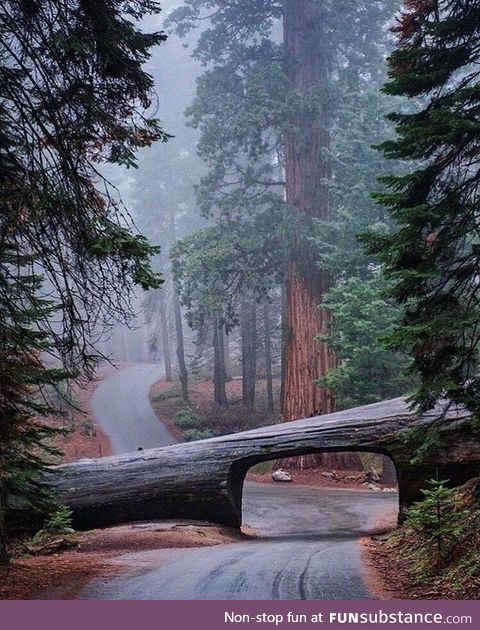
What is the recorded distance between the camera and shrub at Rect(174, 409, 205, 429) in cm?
2259

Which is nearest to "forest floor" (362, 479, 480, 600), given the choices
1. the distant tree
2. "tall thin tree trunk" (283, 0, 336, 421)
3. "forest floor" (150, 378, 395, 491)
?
the distant tree

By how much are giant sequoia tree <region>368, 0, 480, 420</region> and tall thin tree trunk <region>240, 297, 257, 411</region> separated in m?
18.1

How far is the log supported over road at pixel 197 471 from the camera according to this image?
880 cm

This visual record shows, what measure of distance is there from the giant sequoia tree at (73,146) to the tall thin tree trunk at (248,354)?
18235 millimetres

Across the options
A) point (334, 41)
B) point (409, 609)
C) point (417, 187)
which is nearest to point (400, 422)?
point (417, 187)

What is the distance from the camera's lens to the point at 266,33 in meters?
18.8

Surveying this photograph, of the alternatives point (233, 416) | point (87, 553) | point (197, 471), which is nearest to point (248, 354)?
point (233, 416)

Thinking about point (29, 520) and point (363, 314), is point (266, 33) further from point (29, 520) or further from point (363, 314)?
point (29, 520)

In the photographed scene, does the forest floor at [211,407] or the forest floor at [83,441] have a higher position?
the forest floor at [211,407]

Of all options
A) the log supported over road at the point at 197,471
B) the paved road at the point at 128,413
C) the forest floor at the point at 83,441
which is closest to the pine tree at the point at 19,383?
the log supported over road at the point at 197,471

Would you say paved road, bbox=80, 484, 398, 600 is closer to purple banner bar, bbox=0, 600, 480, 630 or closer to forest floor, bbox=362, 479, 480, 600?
forest floor, bbox=362, 479, 480, 600

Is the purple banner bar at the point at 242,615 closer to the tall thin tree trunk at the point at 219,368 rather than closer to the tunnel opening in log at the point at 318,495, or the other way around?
the tunnel opening in log at the point at 318,495

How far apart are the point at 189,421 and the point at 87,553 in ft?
51.5

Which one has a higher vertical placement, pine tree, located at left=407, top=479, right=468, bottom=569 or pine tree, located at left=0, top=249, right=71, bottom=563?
pine tree, located at left=0, top=249, right=71, bottom=563
